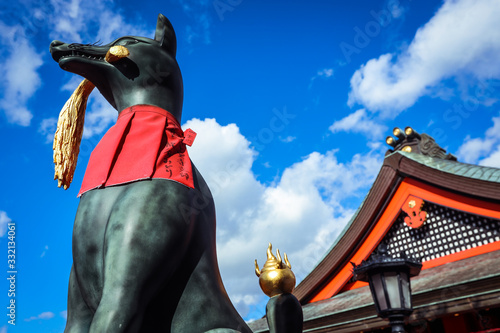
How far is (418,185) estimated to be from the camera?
22.2 feet

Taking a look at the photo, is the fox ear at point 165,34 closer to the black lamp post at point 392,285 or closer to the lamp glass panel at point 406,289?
the black lamp post at point 392,285

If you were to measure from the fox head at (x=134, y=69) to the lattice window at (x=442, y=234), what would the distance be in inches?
193

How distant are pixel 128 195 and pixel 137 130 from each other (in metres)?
0.31

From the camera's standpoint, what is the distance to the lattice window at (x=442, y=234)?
235 inches

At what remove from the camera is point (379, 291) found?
434 cm

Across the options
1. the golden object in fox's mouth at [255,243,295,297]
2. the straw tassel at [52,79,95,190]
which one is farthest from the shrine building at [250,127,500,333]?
the straw tassel at [52,79,95,190]

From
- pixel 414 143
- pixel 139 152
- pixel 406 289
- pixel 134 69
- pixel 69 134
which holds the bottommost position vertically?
pixel 406 289

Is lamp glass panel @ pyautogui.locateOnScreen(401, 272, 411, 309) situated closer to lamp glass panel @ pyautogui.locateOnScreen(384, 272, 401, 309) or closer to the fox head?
lamp glass panel @ pyautogui.locateOnScreen(384, 272, 401, 309)

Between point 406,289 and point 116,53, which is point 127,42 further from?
point 406,289

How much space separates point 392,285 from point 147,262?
11.3ft

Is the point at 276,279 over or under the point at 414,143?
under

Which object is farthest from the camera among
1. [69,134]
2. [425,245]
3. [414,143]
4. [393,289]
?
[414,143]

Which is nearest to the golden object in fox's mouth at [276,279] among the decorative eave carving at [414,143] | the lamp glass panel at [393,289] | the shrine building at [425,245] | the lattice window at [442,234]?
the lamp glass panel at [393,289]

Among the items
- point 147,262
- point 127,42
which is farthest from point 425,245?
point 147,262
